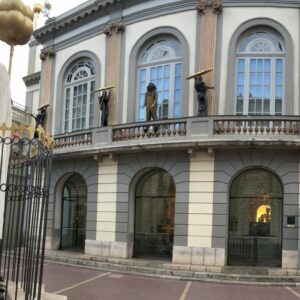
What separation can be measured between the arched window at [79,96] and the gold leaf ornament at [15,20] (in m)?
16.3

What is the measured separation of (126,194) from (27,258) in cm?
1349

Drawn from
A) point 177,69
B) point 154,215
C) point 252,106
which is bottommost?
point 154,215

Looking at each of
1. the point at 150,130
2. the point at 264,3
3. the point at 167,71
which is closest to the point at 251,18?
the point at 264,3

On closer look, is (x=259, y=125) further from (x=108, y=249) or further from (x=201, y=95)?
(x=108, y=249)

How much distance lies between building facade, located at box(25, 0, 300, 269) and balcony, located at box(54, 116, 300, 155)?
0.14 feet

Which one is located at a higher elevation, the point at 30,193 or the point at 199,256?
the point at 30,193

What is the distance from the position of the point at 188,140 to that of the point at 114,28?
23.7ft

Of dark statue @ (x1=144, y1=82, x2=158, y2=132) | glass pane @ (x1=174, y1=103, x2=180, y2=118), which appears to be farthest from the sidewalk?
glass pane @ (x1=174, y1=103, x2=180, y2=118)

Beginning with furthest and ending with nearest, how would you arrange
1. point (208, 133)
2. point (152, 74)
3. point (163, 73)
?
point (152, 74)
point (163, 73)
point (208, 133)

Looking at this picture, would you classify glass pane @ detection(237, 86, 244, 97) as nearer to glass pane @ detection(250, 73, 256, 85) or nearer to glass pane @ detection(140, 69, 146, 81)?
glass pane @ detection(250, 73, 256, 85)

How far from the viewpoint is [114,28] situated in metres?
22.5

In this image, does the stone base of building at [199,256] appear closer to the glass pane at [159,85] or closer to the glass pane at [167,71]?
the glass pane at [159,85]

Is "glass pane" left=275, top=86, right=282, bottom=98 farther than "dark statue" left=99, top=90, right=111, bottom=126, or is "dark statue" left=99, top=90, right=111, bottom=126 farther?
"dark statue" left=99, top=90, right=111, bottom=126

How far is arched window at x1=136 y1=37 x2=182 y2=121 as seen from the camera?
2100 centimetres
